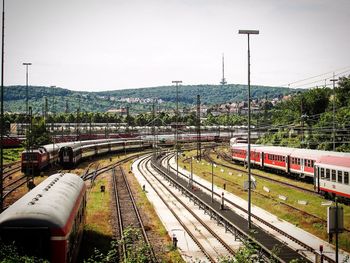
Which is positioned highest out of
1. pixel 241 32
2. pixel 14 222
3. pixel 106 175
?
pixel 241 32

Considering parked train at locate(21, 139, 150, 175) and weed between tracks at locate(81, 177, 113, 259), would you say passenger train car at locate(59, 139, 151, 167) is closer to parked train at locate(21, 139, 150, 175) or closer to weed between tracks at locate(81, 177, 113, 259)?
parked train at locate(21, 139, 150, 175)

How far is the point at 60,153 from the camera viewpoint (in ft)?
215

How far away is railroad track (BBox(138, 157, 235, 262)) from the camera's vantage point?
24.4 metres

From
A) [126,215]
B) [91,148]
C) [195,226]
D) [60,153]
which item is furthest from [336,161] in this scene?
[91,148]

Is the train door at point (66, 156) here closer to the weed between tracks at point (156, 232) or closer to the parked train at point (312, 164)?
the weed between tracks at point (156, 232)

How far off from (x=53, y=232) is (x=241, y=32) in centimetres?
1756

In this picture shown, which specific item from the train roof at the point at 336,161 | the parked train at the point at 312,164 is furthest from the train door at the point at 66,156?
the train roof at the point at 336,161

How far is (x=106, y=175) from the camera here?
61.0 meters

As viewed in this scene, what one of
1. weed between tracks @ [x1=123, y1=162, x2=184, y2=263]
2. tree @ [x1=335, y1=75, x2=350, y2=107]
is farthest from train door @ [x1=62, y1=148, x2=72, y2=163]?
tree @ [x1=335, y1=75, x2=350, y2=107]

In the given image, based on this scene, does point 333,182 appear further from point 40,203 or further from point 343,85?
point 343,85

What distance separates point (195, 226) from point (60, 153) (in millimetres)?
39902

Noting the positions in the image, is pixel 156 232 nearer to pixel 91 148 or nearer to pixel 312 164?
pixel 312 164

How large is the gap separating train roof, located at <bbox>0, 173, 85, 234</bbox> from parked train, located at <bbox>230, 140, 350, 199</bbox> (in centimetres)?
2199

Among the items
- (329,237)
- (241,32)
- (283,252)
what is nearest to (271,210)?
(329,237)
